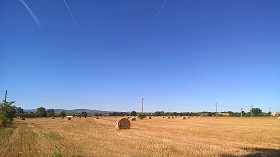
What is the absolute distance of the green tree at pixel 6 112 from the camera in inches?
2023

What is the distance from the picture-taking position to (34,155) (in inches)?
645

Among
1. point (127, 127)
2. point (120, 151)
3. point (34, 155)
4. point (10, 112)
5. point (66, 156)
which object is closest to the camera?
point (66, 156)

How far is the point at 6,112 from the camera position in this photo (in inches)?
2211

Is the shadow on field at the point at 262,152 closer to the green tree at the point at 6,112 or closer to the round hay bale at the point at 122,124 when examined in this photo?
the round hay bale at the point at 122,124

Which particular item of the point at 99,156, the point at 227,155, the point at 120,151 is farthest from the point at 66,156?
the point at 227,155

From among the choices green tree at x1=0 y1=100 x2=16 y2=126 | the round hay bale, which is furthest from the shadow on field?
green tree at x1=0 y1=100 x2=16 y2=126

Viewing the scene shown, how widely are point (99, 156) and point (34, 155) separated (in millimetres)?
3438

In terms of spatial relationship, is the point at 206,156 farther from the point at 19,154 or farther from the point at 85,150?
the point at 19,154

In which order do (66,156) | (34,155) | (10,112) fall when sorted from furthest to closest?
(10,112)
(34,155)
(66,156)

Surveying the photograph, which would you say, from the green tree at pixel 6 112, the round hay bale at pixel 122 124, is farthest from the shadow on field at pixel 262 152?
the green tree at pixel 6 112

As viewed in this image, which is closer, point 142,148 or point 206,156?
point 206,156

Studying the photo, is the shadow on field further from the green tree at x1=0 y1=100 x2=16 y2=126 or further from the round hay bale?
the green tree at x1=0 y1=100 x2=16 y2=126

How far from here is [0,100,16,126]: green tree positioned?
169 ft

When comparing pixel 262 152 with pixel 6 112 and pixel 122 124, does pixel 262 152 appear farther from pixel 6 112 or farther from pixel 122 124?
pixel 6 112
